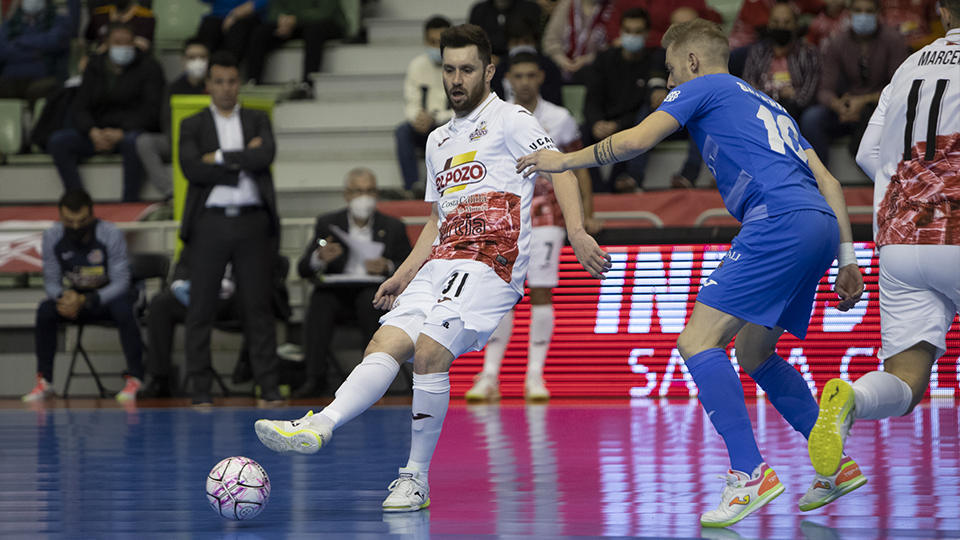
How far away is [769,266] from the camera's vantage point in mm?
3713

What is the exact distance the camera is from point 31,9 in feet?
42.3

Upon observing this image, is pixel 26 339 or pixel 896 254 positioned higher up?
pixel 896 254

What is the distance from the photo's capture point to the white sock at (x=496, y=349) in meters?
8.27

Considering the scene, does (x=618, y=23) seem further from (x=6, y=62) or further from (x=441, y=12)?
(x=6, y=62)

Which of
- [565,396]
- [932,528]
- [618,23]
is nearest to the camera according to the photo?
[932,528]

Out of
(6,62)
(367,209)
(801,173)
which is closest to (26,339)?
(367,209)

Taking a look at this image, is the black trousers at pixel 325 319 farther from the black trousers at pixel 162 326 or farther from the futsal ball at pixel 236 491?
the futsal ball at pixel 236 491

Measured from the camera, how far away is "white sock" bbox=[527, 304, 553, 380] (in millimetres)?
8211

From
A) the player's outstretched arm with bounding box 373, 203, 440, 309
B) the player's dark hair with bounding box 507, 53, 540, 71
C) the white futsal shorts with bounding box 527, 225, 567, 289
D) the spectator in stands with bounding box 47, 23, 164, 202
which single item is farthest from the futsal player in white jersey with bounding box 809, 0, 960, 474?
the spectator in stands with bounding box 47, 23, 164, 202

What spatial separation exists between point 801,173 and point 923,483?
161 centimetres

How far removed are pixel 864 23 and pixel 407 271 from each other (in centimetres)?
758

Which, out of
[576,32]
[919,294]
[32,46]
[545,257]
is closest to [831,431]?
[919,294]

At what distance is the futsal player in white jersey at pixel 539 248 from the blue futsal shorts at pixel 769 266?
439 centimetres

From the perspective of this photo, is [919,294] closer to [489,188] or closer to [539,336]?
[489,188]
